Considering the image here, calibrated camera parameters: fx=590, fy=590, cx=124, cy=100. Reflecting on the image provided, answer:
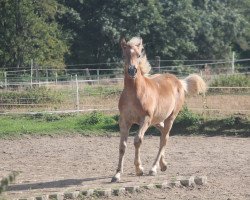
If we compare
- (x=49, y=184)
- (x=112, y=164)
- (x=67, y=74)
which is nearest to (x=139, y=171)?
(x=49, y=184)

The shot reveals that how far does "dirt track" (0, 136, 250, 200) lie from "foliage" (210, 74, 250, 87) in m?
7.19

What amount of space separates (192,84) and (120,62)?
2539 centimetres

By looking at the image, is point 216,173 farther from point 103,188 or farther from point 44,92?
point 44,92

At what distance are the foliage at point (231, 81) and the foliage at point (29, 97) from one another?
19.1 ft

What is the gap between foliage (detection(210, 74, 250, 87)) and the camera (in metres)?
21.2

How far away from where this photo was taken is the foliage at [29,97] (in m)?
18.9

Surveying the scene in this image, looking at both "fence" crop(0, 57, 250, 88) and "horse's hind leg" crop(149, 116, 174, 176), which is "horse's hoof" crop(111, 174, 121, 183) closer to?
"horse's hind leg" crop(149, 116, 174, 176)

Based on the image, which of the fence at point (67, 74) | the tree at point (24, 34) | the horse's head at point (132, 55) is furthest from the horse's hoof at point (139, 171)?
the tree at point (24, 34)

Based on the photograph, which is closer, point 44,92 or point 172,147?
point 172,147

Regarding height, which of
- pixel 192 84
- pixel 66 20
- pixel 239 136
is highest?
pixel 66 20

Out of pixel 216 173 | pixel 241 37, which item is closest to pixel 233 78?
pixel 216 173

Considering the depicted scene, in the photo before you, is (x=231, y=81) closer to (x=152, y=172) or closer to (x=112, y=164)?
(x=112, y=164)

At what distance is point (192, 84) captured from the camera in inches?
440

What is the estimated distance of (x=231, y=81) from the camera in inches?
847
